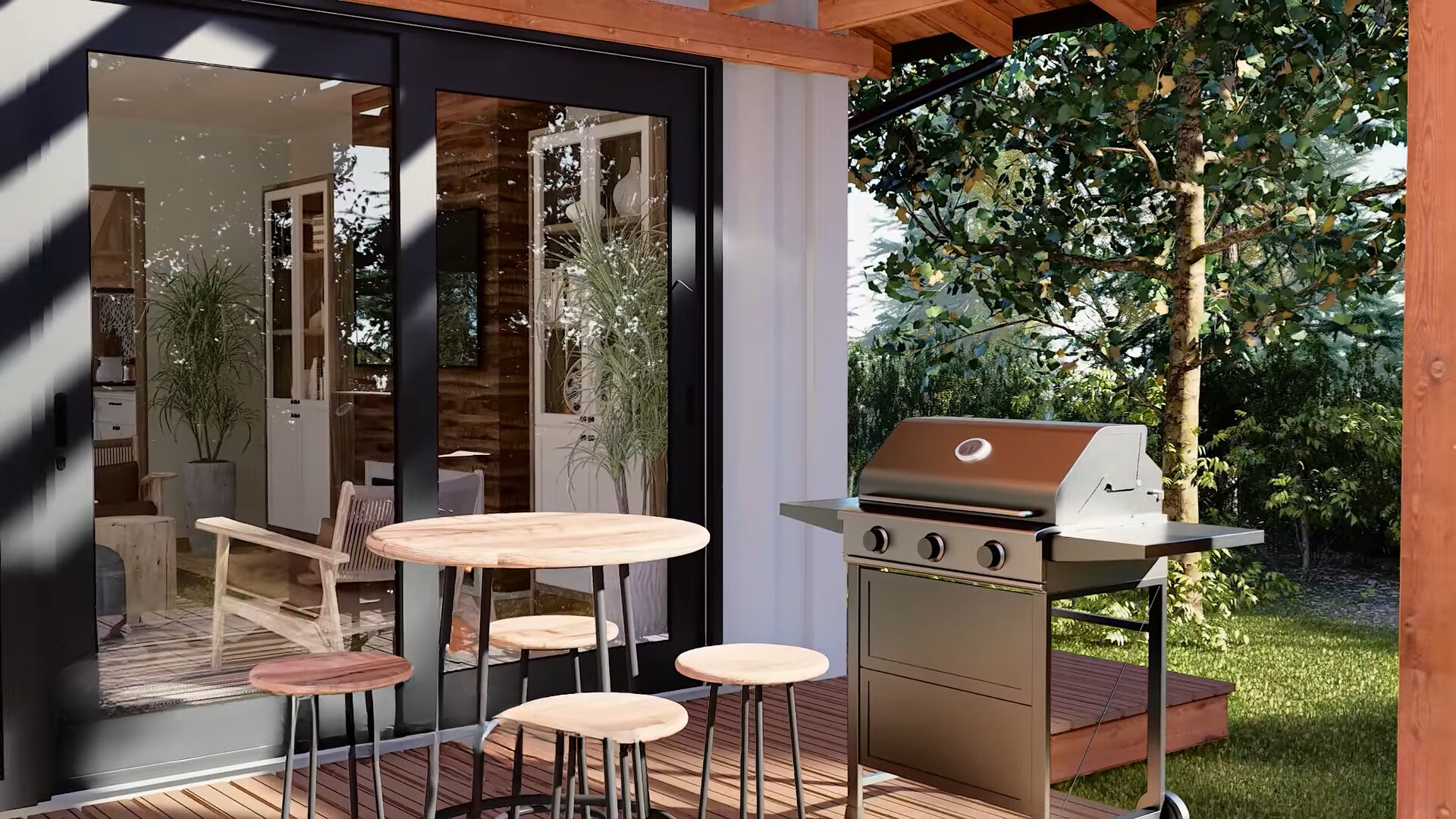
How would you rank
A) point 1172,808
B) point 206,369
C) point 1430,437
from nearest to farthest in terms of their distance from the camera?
1. point 1430,437
2. point 1172,808
3. point 206,369

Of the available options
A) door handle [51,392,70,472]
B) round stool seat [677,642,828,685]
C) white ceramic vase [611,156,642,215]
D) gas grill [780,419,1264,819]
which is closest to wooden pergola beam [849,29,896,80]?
white ceramic vase [611,156,642,215]

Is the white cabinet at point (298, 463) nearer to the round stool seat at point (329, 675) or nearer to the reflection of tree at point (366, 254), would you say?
the reflection of tree at point (366, 254)

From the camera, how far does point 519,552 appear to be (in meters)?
3.12

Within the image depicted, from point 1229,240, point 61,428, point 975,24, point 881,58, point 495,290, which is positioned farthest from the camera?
point 1229,240

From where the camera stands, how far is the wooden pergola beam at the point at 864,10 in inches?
206

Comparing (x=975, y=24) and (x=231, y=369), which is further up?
(x=975, y=24)

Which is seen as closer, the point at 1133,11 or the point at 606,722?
the point at 606,722

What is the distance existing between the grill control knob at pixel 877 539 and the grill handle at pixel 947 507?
3.5 inches

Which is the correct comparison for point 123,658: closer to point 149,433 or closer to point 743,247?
point 149,433

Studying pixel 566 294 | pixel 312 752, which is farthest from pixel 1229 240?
pixel 312 752

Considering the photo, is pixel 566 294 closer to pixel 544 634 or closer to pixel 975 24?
pixel 544 634

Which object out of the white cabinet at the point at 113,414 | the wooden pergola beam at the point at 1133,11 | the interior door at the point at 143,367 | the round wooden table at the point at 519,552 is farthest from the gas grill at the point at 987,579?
the white cabinet at the point at 113,414

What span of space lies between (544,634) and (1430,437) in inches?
94.2

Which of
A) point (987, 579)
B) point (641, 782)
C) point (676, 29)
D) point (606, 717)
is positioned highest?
point (676, 29)
